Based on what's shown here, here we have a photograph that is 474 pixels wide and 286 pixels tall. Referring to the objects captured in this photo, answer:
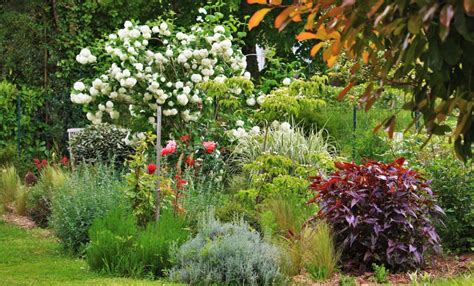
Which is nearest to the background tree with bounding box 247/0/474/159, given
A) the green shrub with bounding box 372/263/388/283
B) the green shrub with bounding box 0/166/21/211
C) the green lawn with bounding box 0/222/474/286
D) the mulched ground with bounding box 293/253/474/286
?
the green lawn with bounding box 0/222/474/286

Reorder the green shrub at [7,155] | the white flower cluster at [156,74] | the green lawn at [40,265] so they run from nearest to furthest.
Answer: the green lawn at [40,265]
the white flower cluster at [156,74]
the green shrub at [7,155]

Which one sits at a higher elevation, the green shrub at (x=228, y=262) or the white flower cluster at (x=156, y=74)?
the white flower cluster at (x=156, y=74)

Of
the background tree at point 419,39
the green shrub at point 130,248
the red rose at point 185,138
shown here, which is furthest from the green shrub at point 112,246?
the background tree at point 419,39

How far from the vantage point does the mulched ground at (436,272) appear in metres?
7.06

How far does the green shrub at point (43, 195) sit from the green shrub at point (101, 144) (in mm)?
1239

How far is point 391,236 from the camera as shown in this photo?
7574 millimetres

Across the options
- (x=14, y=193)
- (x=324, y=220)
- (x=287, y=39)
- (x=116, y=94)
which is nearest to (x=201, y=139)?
(x=116, y=94)

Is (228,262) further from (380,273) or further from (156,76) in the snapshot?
(156,76)

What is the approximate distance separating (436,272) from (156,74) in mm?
5285

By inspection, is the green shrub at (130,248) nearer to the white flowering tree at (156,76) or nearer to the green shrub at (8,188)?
the white flowering tree at (156,76)

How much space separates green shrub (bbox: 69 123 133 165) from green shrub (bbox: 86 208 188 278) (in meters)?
4.34

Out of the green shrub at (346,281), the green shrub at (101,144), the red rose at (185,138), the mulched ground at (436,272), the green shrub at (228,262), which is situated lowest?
the mulched ground at (436,272)

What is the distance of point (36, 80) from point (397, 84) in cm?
1294

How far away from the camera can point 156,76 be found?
11.3m
